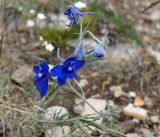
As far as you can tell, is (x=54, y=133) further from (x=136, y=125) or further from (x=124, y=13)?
(x=124, y=13)

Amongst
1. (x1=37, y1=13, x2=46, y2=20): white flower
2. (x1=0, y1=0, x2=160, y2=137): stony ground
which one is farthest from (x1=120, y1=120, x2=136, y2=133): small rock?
(x1=37, y1=13, x2=46, y2=20): white flower

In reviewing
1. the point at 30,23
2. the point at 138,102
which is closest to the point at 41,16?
the point at 30,23

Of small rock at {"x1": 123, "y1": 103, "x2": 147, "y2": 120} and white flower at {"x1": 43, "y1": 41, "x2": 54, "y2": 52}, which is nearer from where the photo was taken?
small rock at {"x1": 123, "y1": 103, "x2": 147, "y2": 120}

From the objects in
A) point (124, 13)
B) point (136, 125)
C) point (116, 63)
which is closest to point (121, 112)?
point (136, 125)

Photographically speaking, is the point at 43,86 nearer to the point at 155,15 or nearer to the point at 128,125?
the point at 128,125

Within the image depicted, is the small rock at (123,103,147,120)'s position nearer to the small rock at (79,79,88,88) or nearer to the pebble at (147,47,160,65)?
the small rock at (79,79,88,88)

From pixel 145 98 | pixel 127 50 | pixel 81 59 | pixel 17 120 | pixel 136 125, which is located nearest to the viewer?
pixel 81 59
